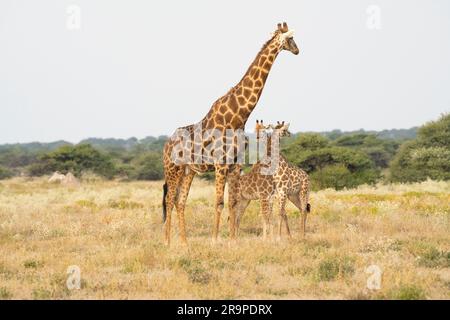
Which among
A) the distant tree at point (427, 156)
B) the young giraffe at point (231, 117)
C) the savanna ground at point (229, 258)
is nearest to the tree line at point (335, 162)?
the distant tree at point (427, 156)

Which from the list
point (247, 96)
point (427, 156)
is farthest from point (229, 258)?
point (427, 156)

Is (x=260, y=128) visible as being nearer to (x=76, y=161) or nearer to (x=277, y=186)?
(x=277, y=186)

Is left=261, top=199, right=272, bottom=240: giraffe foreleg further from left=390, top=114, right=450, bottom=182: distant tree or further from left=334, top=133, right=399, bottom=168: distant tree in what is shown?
left=334, top=133, right=399, bottom=168: distant tree

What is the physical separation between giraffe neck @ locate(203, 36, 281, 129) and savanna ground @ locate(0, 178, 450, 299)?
8.29 ft

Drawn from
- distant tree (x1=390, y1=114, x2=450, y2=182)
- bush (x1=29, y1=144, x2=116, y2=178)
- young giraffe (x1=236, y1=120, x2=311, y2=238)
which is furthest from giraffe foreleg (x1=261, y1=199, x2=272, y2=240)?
bush (x1=29, y1=144, x2=116, y2=178)

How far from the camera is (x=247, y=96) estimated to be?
35.5ft

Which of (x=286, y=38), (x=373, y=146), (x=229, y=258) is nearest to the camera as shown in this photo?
(x=229, y=258)

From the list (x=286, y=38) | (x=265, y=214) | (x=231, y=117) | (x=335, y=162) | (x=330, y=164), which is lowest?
(x=265, y=214)

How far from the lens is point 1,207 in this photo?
19.9 meters

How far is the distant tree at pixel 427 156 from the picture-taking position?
32.2 m

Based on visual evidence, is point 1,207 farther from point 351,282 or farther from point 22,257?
point 351,282

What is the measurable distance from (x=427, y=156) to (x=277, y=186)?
24.6 m

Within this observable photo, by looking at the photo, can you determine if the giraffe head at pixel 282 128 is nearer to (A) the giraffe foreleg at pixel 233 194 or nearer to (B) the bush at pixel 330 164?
(A) the giraffe foreleg at pixel 233 194

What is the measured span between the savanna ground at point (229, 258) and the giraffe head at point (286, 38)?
3.96 metres
